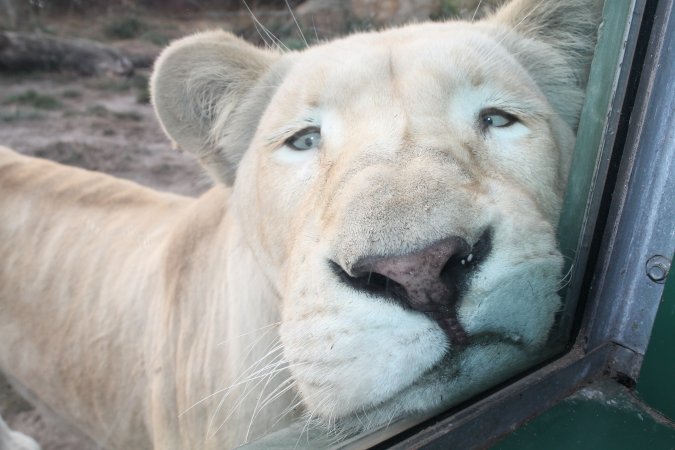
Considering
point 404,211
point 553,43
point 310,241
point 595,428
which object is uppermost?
point 553,43

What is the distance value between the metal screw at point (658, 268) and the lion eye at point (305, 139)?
1105 millimetres

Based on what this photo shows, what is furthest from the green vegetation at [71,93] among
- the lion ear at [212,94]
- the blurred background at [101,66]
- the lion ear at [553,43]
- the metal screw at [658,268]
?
the metal screw at [658,268]

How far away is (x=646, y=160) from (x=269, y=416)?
146 cm

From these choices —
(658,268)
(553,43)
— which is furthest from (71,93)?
(658,268)

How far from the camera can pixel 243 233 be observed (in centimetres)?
207

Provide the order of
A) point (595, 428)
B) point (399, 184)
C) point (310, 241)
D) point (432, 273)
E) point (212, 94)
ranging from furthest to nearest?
point (212, 94) < point (595, 428) < point (310, 241) < point (399, 184) < point (432, 273)

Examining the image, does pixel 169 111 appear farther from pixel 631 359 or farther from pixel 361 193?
pixel 631 359

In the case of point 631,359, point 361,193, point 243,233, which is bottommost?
point 631,359

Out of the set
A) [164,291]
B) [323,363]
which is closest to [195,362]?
[164,291]

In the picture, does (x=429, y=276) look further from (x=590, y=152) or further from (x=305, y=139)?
(x=590, y=152)

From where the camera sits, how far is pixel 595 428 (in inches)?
70.4

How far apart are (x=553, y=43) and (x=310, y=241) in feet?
3.93

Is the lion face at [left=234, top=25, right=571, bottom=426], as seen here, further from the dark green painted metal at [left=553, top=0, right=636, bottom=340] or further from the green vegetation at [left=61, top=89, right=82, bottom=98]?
the green vegetation at [left=61, top=89, right=82, bottom=98]

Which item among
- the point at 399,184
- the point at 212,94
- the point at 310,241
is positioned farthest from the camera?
the point at 212,94
